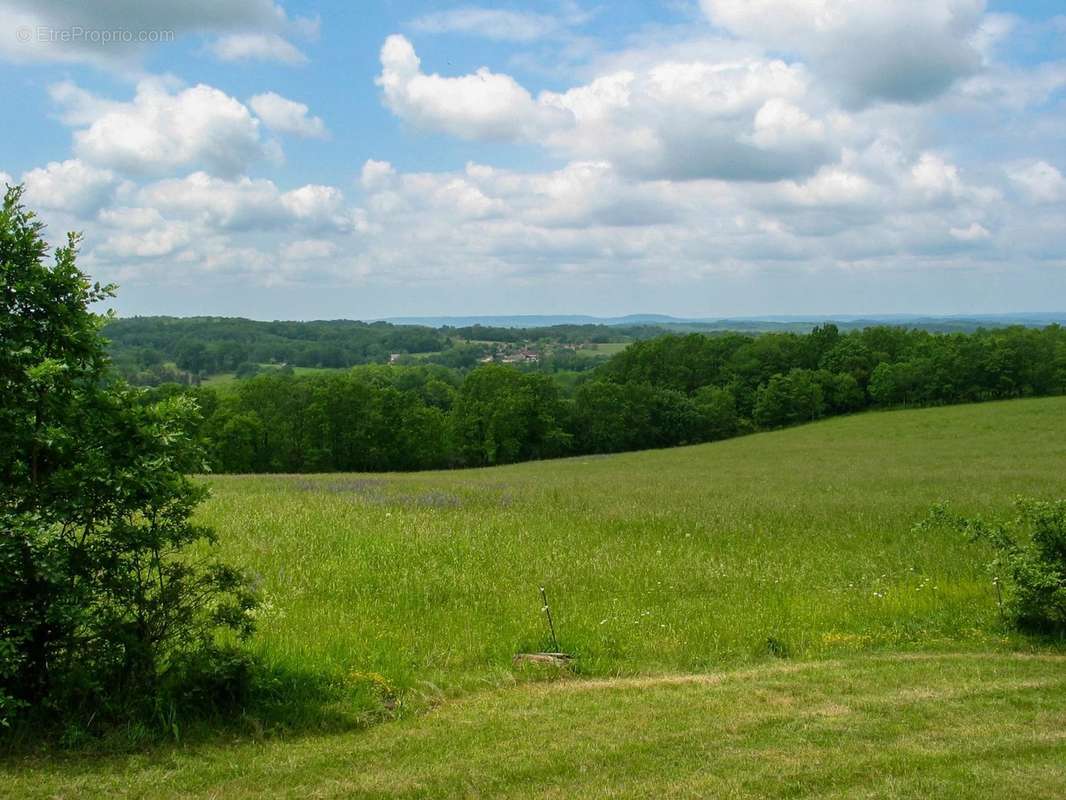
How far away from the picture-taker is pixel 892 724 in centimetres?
702

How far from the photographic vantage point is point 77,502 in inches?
270

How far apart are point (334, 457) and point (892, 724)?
69.0m

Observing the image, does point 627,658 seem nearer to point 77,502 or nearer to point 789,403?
point 77,502

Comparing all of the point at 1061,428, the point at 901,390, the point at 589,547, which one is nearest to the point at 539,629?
the point at 589,547

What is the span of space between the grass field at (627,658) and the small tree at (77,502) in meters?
0.99

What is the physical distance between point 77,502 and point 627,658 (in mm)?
6504

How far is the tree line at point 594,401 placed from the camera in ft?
236

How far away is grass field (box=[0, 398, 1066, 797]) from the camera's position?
6062 millimetres

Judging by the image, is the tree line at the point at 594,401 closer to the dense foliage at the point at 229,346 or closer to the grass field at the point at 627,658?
the dense foliage at the point at 229,346

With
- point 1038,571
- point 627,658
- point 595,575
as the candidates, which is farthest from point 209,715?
point 1038,571

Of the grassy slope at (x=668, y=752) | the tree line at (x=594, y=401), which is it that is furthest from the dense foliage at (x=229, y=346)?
the grassy slope at (x=668, y=752)

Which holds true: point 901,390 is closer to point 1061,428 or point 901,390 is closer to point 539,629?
point 1061,428

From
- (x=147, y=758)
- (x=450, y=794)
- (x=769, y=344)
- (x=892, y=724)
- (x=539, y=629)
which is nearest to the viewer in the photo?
(x=450, y=794)

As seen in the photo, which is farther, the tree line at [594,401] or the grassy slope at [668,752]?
the tree line at [594,401]
